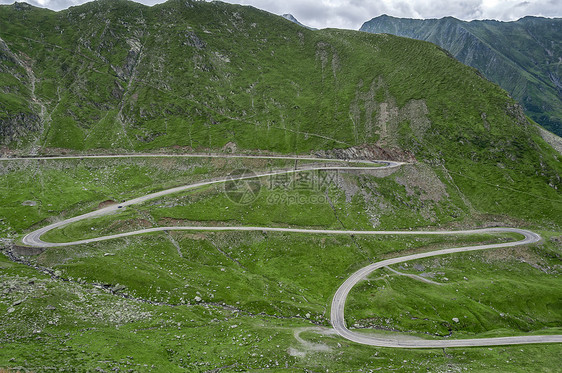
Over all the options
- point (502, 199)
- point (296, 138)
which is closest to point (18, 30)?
point (296, 138)

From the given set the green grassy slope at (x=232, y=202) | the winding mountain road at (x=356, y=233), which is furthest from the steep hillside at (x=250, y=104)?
the winding mountain road at (x=356, y=233)

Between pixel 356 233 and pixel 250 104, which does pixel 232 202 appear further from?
pixel 250 104

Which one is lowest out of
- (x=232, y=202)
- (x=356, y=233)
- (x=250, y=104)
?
(x=356, y=233)

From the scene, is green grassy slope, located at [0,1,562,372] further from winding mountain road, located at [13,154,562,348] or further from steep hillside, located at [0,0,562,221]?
winding mountain road, located at [13,154,562,348]

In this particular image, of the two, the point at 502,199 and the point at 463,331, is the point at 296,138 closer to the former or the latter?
the point at 502,199

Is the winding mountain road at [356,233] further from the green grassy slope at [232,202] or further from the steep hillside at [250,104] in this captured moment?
the steep hillside at [250,104]

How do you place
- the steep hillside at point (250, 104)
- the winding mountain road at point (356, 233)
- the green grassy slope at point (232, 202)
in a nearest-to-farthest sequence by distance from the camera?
the green grassy slope at point (232, 202)
the winding mountain road at point (356, 233)
the steep hillside at point (250, 104)

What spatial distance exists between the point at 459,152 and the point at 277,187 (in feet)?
298

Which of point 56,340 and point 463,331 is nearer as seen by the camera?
point 56,340

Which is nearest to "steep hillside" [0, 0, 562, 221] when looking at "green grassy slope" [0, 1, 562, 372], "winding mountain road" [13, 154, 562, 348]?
"green grassy slope" [0, 1, 562, 372]

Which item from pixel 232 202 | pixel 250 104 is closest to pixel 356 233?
pixel 232 202

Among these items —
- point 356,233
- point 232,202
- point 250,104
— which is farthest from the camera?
point 250,104

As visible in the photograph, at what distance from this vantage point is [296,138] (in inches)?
5945

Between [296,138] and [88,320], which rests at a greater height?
[296,138]
